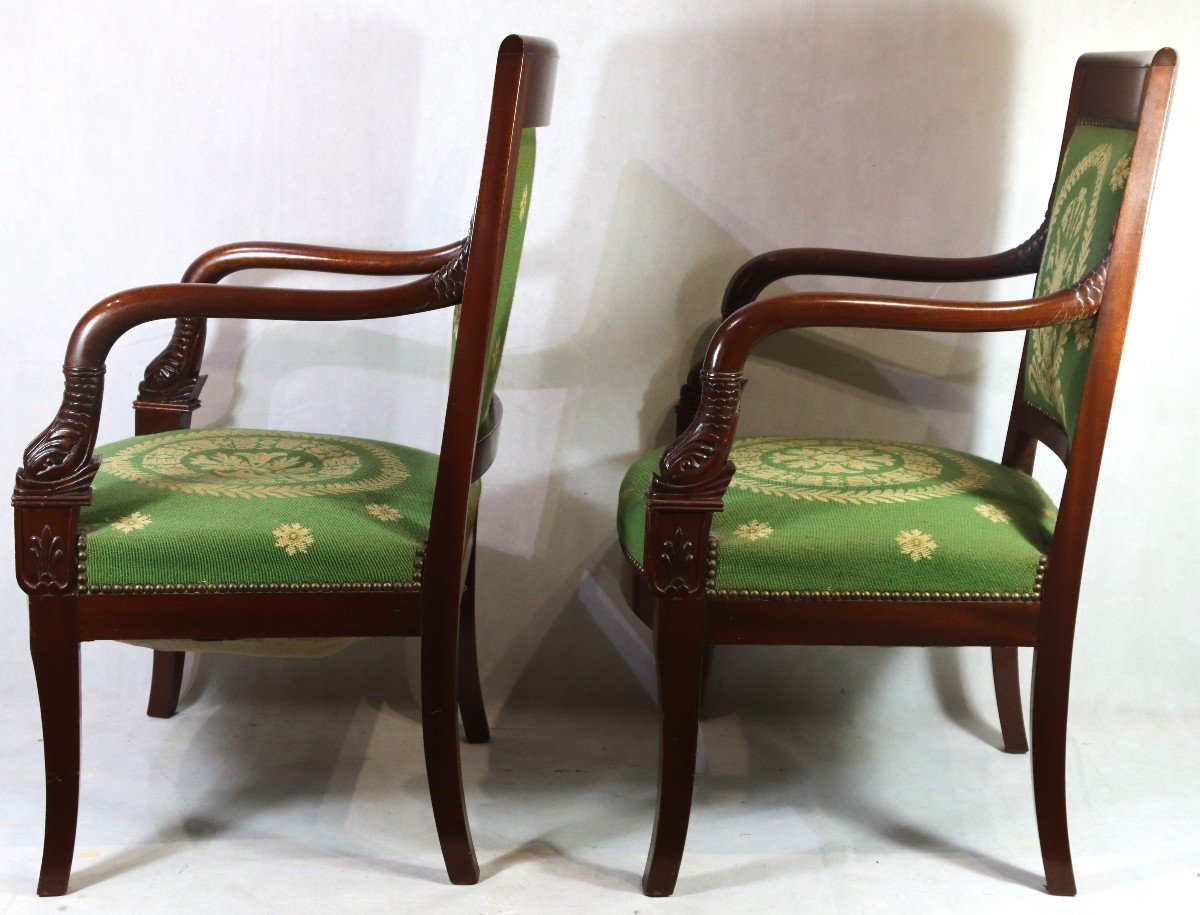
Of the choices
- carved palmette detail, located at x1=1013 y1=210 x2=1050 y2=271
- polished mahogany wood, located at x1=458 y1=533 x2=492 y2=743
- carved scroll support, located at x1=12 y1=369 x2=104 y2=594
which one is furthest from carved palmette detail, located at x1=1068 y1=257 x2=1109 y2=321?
carved scroll support, located at x1=12 y1=369 x2=104 y2=594

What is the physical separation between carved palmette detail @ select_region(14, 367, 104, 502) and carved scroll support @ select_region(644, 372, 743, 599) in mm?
678

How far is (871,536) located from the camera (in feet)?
5.35

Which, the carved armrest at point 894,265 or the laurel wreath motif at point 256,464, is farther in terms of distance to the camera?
the carved armrest at point 894,265

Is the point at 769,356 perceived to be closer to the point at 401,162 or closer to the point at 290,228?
the point at 401,162

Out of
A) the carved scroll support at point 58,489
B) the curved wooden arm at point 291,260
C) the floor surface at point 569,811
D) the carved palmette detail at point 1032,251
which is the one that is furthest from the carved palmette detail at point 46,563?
the carved palmette detail at point 1032,251

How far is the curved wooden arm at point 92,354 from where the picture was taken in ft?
4.93

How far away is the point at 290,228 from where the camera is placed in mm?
2139

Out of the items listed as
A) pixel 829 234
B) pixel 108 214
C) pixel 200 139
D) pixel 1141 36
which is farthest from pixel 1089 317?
pixel 108 214

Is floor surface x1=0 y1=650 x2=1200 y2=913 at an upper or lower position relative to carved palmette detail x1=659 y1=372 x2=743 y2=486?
lower

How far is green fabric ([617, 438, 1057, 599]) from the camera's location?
163 centimetres

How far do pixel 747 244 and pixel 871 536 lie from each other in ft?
2.38

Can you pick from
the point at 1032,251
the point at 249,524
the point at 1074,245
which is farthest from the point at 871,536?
the point at 249,524

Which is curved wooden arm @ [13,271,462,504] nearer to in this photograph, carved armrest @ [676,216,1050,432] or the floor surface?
the floor surface

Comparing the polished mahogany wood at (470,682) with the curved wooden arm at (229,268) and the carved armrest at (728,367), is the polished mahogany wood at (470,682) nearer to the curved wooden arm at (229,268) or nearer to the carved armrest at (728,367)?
the curved wooden arm at (229,268)
